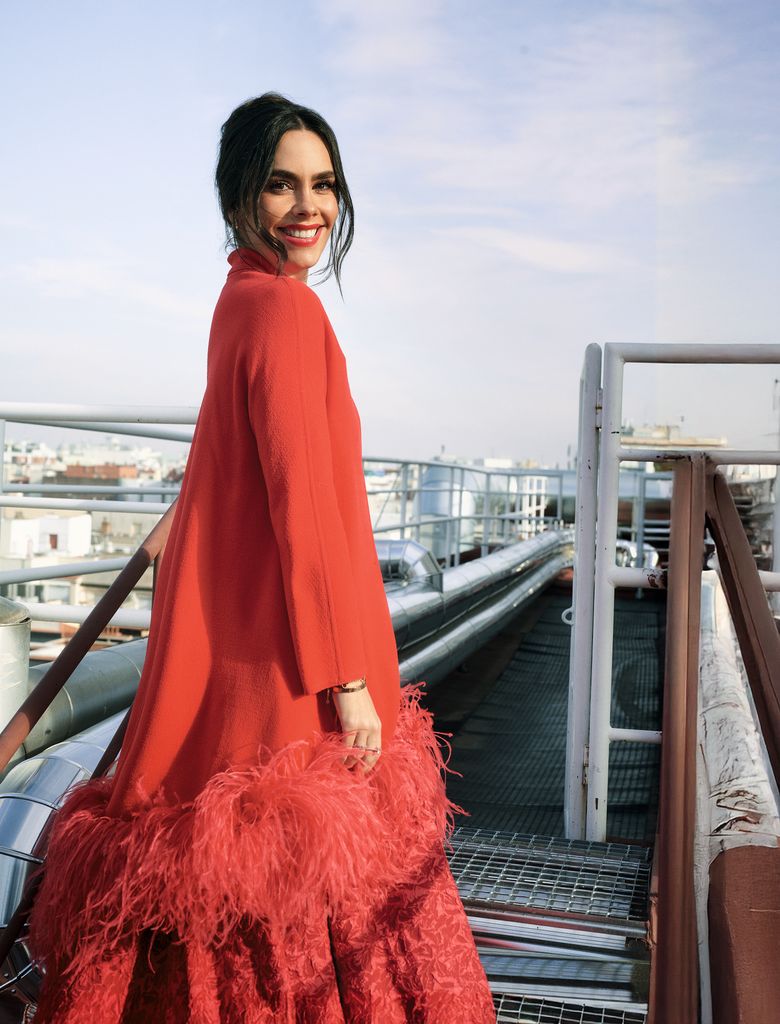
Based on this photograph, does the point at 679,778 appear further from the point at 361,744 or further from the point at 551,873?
the point at 551,873

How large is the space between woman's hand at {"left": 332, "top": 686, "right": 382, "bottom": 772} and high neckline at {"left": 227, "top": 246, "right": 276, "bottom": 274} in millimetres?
472

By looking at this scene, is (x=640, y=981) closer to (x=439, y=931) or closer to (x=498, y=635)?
(x=439, y=931)

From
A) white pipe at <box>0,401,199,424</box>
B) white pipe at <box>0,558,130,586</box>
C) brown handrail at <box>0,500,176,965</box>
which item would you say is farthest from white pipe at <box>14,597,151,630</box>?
brown handrail at <box>0,500,176,965</box>

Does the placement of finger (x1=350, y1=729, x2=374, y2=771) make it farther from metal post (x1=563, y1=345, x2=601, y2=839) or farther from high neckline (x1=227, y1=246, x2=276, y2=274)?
metal post (x1=563, y1=345, x2=601, y2=839)

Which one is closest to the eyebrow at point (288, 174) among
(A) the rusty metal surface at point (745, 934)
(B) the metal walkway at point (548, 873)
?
(A) the rusty metal surface at point (745, 934)

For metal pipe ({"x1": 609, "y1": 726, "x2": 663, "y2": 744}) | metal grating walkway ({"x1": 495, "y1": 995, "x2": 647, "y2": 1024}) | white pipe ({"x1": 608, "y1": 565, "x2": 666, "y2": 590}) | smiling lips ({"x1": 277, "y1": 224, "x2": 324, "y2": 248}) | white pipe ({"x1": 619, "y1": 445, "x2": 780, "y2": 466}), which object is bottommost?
metal grating walkway ({"x1": 495, "y1": 995, "x2": 647, "y2": 1024})

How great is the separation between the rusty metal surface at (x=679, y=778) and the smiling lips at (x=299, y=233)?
644 mm

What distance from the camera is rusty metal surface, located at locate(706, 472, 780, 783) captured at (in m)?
0.76

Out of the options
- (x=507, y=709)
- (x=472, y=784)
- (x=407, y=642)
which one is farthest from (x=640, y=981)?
(x=507, y=709)

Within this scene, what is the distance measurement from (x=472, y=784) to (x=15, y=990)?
1.77m

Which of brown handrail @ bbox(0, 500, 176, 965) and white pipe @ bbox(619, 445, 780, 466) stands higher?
white pipe @ bbox(619, 445, 780, 466)

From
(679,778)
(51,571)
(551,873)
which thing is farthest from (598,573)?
(51,571)

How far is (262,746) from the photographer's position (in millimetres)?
832

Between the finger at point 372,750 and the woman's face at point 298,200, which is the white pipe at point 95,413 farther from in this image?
the finger at point 372,750
